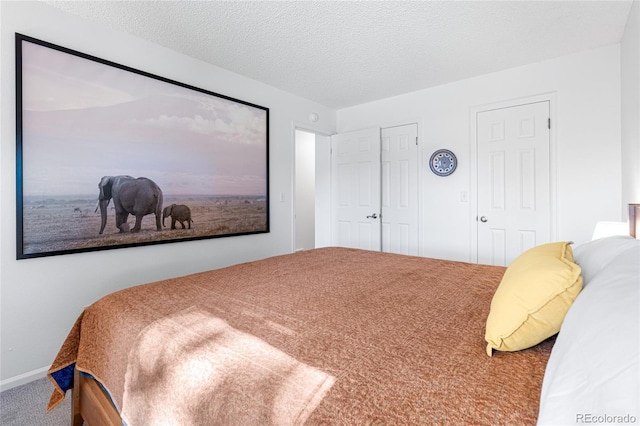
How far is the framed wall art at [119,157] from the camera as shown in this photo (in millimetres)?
1998

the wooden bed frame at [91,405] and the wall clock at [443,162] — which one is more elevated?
the wall clock at [443,162]

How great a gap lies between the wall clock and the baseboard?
3.97 meters

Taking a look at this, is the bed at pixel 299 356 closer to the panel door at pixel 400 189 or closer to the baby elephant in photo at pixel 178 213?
the baby elephant in photo at pixel 178 213

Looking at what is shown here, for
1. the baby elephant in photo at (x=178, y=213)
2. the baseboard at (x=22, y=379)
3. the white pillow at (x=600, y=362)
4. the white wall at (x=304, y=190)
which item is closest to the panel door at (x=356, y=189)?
the white wall at (x=304, y=190)

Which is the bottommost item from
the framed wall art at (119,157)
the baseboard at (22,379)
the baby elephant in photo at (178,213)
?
the baseboard at (22,379)

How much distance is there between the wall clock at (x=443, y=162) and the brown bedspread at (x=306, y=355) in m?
2.10

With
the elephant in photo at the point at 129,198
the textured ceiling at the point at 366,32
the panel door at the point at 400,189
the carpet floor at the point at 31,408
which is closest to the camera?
the carpet floor at the point at 31,408

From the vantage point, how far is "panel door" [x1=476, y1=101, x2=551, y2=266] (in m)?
3.01

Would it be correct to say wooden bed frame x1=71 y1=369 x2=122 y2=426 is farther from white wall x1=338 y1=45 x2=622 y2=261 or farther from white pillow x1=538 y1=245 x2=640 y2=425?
white wall x1=338 y1=45 x2=622 y2=261

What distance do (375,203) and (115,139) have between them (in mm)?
2941

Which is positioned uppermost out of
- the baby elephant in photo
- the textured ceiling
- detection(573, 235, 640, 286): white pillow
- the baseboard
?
the textured ceiling

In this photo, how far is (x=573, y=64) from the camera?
9.27 ft

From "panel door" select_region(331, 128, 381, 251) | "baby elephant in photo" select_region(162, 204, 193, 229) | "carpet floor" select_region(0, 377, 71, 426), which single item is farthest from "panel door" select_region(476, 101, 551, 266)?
"carpet floor" select_region(0, 377, 71, 426)

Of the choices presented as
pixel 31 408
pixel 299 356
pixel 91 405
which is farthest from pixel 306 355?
pixel 31 408
